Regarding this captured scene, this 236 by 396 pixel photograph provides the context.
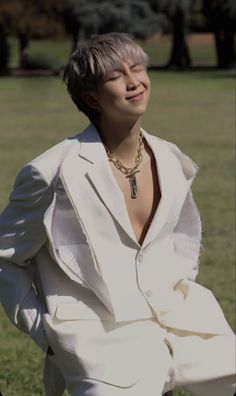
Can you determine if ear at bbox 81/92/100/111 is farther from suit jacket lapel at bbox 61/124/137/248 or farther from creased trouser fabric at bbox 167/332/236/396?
creased trouser fabric at bbox 167/332/236/396

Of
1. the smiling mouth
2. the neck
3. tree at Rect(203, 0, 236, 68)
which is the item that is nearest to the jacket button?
the neck

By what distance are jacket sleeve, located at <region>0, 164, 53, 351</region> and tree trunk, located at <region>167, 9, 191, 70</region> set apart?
47775 millimetres

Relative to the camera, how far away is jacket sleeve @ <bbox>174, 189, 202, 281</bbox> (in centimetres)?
334

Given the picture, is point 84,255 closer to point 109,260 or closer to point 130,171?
point 109,260

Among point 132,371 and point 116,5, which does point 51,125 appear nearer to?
point 132,371

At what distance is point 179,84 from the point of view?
116ft

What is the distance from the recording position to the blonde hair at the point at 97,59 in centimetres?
315

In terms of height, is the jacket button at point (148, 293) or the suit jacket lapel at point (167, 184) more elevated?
the suit jacket lapel at point (167, 184)

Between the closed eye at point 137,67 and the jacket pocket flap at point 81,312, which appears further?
the closed eye at point 137,67

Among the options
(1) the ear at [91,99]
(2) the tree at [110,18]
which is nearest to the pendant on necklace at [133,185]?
(1) the ear at [91,99]

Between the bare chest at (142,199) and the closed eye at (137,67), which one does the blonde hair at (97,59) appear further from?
the bare chest at (142,199)

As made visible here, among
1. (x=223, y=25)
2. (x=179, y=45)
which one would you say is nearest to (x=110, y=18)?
(x=179, y=45)

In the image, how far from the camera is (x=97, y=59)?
3150mm

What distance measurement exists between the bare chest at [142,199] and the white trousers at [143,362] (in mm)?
318
